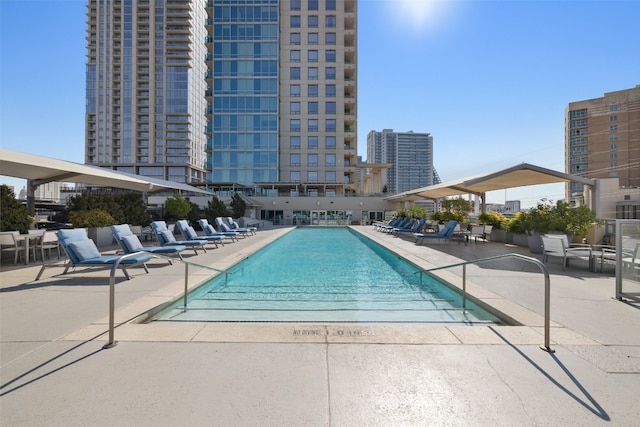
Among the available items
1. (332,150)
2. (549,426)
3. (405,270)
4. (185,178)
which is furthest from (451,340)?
(185,178)

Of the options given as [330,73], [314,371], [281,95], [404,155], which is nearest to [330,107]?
[330,73]

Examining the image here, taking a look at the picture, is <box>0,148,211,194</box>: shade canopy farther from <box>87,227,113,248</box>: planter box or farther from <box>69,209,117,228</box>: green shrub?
<box>87,227,113,248</box>: planter box

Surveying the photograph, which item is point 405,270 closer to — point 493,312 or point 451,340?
point 493,312

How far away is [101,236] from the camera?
10.2m

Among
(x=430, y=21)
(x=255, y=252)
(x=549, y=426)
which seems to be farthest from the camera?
(x=430, y=21)

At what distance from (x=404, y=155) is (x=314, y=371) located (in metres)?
161

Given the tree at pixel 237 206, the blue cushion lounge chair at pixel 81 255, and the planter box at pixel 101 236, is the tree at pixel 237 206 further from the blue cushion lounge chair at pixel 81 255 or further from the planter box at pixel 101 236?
the blue cushion lounge chair at pixel 81 255

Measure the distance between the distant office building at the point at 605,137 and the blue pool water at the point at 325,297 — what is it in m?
80.6

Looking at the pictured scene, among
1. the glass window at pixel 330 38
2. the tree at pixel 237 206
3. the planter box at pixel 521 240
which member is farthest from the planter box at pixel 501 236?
the glass window at pixel 330 38

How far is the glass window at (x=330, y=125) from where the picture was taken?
4312 cm

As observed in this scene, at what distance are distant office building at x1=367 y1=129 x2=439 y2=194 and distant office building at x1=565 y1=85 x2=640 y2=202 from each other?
236ft

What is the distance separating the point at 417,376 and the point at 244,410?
138cm

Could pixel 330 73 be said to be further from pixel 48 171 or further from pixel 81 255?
pixel 81 255

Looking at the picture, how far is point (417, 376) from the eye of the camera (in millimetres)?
2539
